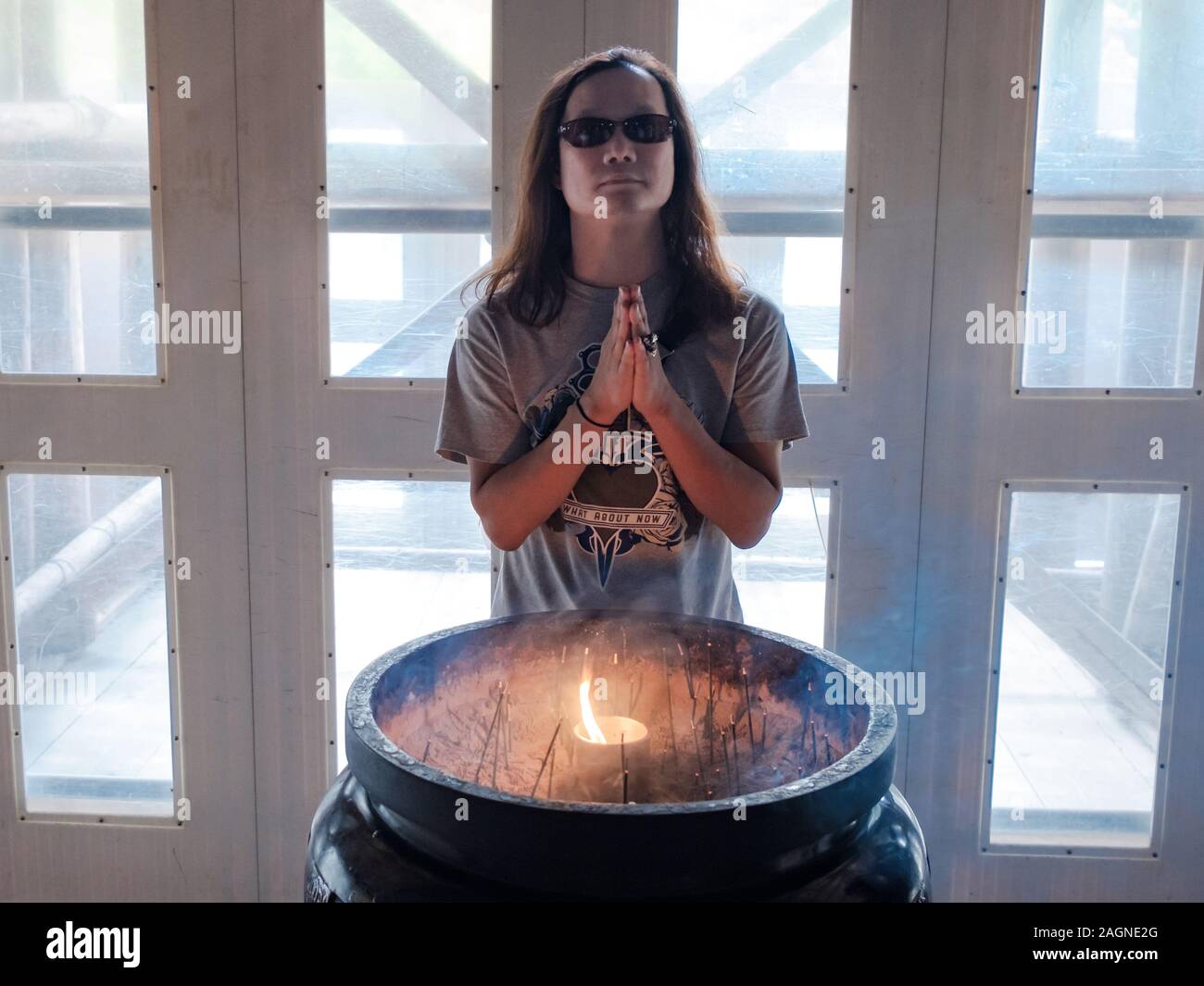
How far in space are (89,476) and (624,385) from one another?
1652mm

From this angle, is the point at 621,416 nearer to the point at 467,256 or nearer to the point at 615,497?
the point at 615,497

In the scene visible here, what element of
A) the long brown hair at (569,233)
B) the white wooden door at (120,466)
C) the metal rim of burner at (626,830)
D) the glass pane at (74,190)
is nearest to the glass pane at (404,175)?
the white wooden door at (120,466)

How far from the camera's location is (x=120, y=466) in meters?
2.41

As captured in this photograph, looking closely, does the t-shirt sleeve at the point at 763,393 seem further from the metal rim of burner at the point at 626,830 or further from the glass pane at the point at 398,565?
the glass pane at the point at 398,565

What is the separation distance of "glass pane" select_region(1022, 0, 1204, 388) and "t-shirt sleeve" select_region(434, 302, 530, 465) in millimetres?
1347

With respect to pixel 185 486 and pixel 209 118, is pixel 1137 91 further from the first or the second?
pixel 185 486

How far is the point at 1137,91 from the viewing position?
224cm

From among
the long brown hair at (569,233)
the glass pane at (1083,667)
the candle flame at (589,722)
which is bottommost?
the glass pane at (1083,667)

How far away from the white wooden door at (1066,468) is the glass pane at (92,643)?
5.72 feet

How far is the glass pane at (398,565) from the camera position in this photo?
2.43 metres

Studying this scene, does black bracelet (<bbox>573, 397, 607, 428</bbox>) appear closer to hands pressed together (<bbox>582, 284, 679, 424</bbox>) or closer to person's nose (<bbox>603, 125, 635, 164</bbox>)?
hands pressed together (<bbox>582, 284, 679, 424</bbox>)

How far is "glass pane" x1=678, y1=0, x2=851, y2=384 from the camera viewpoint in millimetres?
2246

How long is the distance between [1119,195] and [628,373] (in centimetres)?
153

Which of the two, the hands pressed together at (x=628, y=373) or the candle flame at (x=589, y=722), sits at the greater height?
the hands pressed together at (x=628, y=373)
